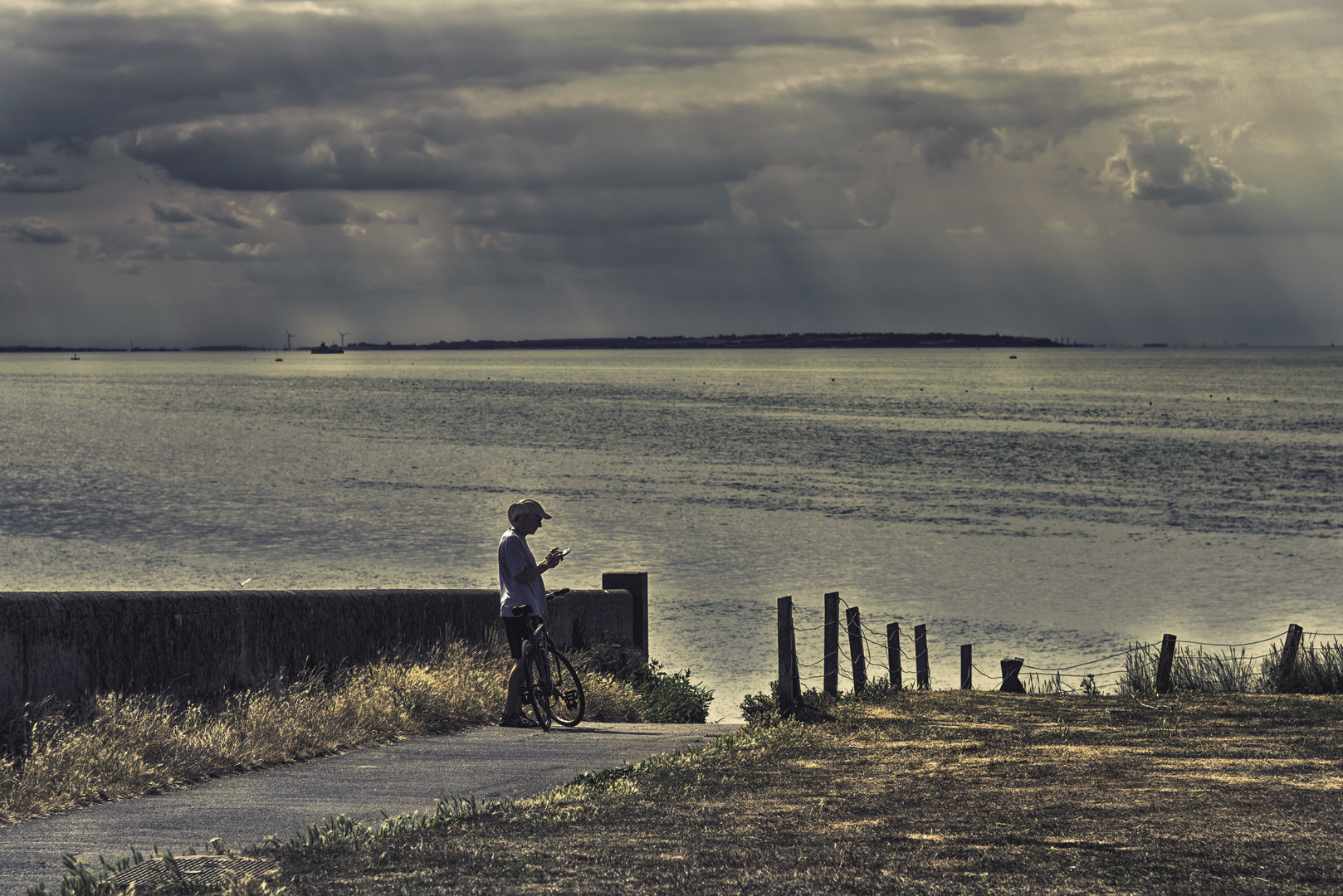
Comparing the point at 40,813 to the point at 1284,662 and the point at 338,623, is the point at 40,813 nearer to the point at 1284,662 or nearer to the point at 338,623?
the point at 338,623

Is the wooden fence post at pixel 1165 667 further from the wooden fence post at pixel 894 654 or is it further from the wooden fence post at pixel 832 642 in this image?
the wooden fence post at pixel 832 642

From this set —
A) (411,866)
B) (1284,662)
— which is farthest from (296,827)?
(1284,662)

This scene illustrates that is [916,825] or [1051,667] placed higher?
[916,825]

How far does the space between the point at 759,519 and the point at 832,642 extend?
2516 cm

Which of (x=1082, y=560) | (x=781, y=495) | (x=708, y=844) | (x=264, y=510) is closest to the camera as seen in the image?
(x=708, y=844)

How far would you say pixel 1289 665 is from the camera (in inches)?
563

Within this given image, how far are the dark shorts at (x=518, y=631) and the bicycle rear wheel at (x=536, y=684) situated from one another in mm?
72

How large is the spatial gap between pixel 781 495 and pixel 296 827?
39.0 metres

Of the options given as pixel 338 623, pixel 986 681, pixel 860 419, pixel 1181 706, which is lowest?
pixel 986 681

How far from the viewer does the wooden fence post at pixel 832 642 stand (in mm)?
12492

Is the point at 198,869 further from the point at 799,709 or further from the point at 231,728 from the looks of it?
the point at 799,709

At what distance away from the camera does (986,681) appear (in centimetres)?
2042

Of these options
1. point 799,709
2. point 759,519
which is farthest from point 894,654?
point 759,519

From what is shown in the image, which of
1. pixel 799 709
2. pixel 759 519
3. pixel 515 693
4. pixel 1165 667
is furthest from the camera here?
pixel 759 519
